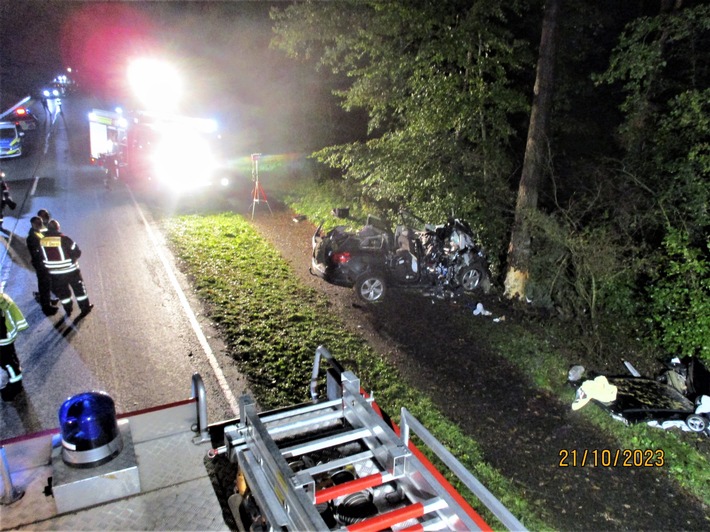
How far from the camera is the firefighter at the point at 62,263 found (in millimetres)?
7543

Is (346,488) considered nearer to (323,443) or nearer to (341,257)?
(323,443)

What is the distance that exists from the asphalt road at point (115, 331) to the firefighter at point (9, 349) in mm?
Result: 162

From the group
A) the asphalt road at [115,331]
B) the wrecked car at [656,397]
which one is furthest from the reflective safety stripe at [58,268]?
the wrecked car at [656,397]

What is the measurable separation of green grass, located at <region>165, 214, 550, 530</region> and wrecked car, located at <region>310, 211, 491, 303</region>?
0.75 meters

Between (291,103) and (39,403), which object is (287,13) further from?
(291,103)

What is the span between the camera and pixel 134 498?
311 cm

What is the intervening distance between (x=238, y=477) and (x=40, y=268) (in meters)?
6.32

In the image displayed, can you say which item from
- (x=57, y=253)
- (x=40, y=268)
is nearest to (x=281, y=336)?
(x=57, y=253)

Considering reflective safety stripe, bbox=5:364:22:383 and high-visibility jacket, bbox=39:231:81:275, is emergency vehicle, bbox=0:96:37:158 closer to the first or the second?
high-visibility jacket, bbox=39:231:81:275

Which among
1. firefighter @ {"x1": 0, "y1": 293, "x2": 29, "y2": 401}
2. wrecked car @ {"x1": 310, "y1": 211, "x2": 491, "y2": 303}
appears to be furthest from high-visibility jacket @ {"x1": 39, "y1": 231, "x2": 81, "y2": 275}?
wrecked car @ {"x1": 310, "y1": 211, "x2": 491, "y2": 303}

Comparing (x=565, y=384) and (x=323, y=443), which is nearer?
(x=323, y=443)

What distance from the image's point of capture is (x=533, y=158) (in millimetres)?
9141

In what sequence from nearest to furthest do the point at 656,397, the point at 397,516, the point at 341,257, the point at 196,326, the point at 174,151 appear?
1. the point at 397,516
2. the point at 656,397
3. the point at 196,326
4. the point at 341,257
5. the point at 174,151

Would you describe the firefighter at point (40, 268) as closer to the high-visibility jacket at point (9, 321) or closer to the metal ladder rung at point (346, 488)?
the high-visibility jacket at point (9, 321)
